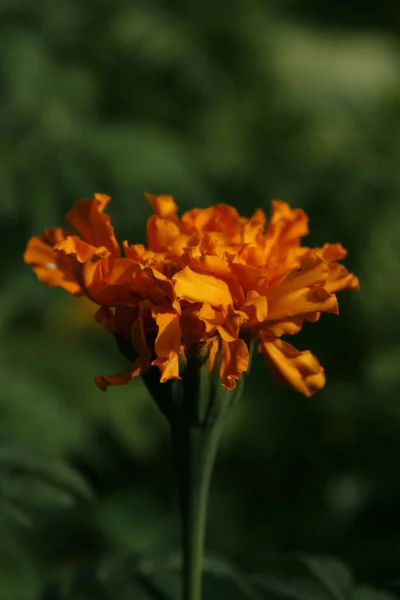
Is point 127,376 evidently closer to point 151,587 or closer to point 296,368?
point 296,368

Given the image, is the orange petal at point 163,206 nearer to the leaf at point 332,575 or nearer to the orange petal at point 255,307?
the orange petal at point 255,307

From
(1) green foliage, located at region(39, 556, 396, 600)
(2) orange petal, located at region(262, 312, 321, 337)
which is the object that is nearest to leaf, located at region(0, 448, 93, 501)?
(1) green foliage, located at region(39, 556, 396, 600)

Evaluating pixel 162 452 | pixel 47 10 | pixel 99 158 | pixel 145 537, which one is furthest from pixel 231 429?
pixel 47 10

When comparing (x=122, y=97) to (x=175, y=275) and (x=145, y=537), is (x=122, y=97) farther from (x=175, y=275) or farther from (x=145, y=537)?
(x=175, y=275)

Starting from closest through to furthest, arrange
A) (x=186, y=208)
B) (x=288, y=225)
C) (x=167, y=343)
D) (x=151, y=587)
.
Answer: (x=167, y=343)
(x=288, y=225)
(x=151, y=587)
(x=186, y=208)

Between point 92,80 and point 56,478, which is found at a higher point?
point 56,478

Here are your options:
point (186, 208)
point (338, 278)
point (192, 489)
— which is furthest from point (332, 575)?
point (186, 208)

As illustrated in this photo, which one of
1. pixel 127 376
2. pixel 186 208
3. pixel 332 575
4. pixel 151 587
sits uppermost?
pixel 127 376
